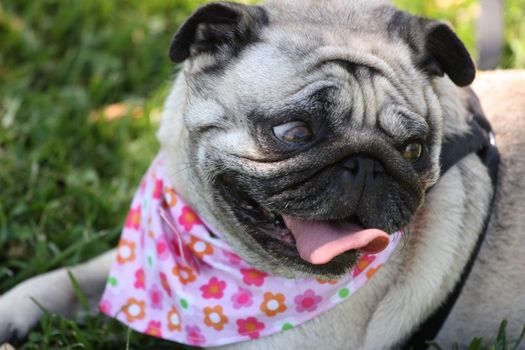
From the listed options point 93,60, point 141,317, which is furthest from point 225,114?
point 93,60

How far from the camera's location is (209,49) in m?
2.57

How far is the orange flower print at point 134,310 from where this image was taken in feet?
9.69

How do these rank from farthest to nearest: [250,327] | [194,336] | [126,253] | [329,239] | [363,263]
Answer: [126,253], [194,336], [250,327], [363,263], [329,239]

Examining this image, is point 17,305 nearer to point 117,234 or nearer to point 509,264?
point 117,234

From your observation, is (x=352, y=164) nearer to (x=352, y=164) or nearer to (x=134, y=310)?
(x=352, y=164)

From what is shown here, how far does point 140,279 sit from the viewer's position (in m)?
3.02

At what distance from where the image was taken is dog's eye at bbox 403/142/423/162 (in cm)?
239

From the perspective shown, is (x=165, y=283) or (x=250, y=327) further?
(x=165, y=283)

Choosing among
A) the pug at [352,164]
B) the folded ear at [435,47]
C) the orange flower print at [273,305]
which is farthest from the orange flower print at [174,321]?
the folded ear at [435,47]

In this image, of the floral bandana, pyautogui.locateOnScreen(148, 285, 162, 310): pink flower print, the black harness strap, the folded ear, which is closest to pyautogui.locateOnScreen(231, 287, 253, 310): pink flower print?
the floral bandana

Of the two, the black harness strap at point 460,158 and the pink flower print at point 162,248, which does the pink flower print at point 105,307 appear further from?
the black harness strap at point 460,158

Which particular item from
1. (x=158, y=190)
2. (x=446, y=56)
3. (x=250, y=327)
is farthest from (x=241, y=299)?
(x=446, y=56)

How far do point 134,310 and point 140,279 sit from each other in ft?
0.42

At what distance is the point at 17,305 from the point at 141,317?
1.63 ft
